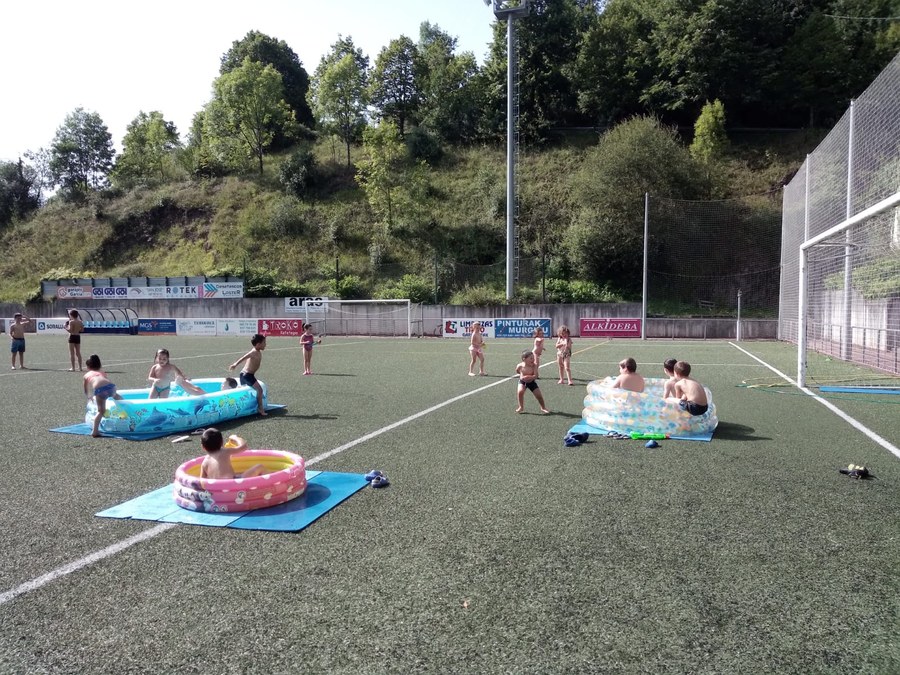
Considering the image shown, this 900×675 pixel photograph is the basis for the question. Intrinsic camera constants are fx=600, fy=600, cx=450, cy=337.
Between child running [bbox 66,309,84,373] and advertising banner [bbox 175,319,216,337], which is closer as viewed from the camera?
child running [bbox 66,309,84,373]

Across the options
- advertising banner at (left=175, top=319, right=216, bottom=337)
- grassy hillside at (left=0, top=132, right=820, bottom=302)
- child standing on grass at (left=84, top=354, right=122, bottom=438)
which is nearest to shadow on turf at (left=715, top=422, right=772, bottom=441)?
child standing on grass at (left=84, top=354, right=122, bottom=438)

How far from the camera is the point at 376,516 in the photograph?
5316mm

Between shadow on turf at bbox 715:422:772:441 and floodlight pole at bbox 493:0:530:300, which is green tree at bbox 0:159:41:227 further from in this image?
shadow on turf at bbox 715:422:772:441

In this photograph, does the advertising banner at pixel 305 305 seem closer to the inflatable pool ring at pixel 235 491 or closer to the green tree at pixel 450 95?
the green tree at pixel 450 95

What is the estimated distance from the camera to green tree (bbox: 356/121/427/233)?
4844cm

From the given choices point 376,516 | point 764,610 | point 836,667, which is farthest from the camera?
point 376,516

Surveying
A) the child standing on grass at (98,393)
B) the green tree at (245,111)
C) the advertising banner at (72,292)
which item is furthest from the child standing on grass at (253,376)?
the green tree at (245,111)

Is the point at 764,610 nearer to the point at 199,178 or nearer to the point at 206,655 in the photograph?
the point at 206,655

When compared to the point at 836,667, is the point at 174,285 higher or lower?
higher

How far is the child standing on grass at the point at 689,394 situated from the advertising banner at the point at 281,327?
30.3 meters

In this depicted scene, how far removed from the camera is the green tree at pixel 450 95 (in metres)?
60.8

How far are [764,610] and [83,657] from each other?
3.88 metres

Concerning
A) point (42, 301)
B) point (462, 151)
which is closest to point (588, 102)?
point (462, 151)

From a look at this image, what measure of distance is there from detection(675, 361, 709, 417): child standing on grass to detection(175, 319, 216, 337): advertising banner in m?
34.2
